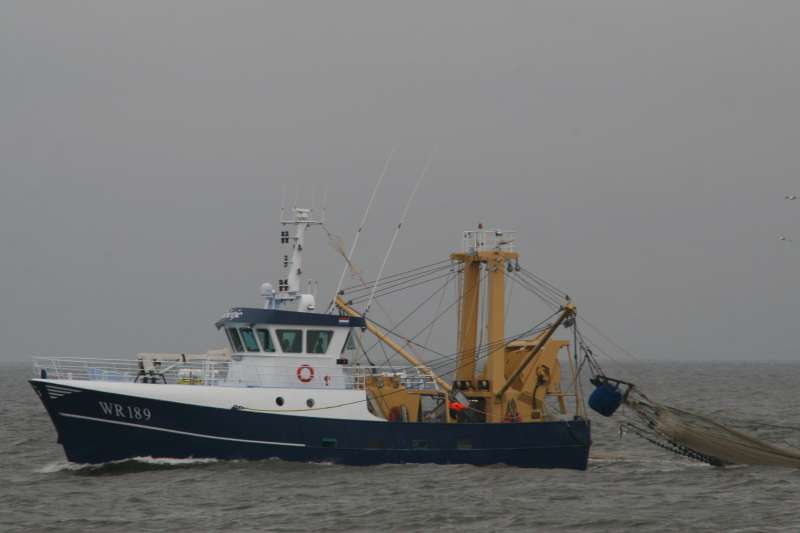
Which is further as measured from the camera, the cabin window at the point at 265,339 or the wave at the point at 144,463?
the cabin window at the point at 265,339

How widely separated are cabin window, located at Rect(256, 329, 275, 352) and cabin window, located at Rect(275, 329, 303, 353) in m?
0.23

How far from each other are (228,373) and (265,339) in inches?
48.6

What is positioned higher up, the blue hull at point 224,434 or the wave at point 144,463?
the blue hull at point 224,434

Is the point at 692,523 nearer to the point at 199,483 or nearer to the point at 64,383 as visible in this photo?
the point at 199,483

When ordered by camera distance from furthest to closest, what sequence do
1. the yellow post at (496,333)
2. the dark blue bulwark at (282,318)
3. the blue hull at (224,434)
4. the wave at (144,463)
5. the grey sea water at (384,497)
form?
1. the yellow post at (496,333)
2. the dark blue bulwark at (282,318)
3. the wave at (144,463)
4. the blue hull at (224,434)
5. the grey sea water at (384,497)

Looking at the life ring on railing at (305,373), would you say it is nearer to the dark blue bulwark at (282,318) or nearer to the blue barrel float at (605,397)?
the dark blue bulwark at (282,318)

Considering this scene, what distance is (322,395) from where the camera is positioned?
2808 cm

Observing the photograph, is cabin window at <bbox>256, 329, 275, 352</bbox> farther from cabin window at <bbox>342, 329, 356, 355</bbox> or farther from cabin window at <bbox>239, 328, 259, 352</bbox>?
cabin window at <bbox>342, 329, 356, 355</bbox>

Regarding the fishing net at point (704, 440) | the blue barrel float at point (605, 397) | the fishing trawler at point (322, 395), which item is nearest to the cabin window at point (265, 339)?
the fishing trawler at point (322, 395)

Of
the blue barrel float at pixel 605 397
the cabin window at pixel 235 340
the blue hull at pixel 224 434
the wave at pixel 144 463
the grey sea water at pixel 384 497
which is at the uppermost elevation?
the cabin window at pixel 235 340

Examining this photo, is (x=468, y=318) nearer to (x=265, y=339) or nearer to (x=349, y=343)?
(x=349, y=343)

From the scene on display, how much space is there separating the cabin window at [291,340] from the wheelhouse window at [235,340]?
98cm

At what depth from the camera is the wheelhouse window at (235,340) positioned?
29.1m

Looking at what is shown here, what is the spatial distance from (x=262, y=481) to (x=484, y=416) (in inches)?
270
